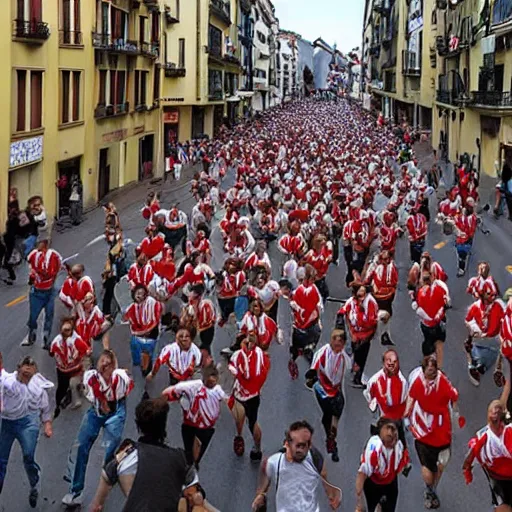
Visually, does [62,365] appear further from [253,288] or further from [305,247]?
[305,247]

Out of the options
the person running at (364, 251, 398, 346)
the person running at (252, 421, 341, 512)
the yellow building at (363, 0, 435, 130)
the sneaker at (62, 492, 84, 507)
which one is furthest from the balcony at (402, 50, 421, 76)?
the person running at (252, 421, 341, 512)

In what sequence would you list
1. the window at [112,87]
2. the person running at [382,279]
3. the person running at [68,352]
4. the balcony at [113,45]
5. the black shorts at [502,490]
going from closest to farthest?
the black shorts at [502,490] → the person running at [68,352] → the person running at [382,279] → the balcony at [113,45] → the window at [112,87]

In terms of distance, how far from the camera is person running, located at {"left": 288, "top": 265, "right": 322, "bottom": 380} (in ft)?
37.8

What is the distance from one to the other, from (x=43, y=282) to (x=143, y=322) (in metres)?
2.50

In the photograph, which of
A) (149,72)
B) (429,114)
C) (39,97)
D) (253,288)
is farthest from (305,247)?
(429,114)

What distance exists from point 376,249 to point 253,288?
6480mm

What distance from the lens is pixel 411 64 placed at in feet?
212

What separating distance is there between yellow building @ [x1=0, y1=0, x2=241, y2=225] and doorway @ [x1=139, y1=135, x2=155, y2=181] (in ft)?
0.19

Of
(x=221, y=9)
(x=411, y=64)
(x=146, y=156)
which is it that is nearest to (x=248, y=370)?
(x=146, y=156)

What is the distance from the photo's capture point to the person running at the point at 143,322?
10883 mm

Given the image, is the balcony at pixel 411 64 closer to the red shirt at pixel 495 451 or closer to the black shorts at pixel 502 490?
the black shorts at pixel 502 490

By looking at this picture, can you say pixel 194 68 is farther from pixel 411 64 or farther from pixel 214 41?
pixel 411 64

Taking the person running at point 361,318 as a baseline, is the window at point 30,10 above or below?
above

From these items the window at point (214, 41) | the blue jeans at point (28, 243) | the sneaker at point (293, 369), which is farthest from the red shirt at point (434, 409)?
the window at point (214, 41)
